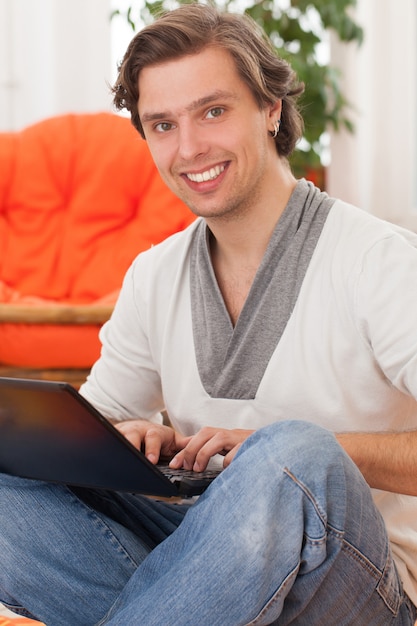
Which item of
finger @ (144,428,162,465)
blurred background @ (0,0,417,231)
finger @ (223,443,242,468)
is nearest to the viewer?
finger @ (223,443,242,468)

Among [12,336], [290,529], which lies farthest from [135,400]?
[12,336]

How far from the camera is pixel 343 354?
119 cm

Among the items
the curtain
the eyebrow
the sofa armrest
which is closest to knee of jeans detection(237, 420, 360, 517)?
the eyebrow

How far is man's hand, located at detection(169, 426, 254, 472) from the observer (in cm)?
110

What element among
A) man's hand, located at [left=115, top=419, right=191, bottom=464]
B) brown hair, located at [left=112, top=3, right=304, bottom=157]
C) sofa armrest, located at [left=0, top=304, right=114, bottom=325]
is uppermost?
brown hair, located at [left=112, top=3, right=304, bottom=157]

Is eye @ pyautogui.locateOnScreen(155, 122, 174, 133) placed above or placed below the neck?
above

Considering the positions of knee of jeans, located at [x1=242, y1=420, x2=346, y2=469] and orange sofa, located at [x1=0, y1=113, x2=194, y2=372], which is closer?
knee of jeans, located at [x1=242, y1=420, x2=346, y2=469]

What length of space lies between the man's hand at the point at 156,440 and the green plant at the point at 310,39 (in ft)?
6.35

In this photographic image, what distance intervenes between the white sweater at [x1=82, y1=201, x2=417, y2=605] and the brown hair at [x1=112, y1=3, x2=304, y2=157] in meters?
0.23

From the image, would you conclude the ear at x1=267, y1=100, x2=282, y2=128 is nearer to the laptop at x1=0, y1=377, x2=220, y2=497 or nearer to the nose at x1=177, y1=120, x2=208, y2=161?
the nose at x1=177, y1=120, x2=208, y2=161

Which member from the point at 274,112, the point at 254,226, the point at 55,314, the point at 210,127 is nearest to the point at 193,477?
the point at 254,226

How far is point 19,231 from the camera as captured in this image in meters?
2.77

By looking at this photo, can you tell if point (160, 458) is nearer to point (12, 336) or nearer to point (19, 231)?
point (12, 336)

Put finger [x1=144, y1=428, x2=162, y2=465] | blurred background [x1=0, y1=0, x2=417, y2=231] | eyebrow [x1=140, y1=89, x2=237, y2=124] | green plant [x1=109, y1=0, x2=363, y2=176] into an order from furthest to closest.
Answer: blurred background [x1=0, y1=0, x2=417, y2=231]
green plant [x1=109, y1=0, x2=363, y2=176]
eyebrow [x1=140, y1=89, x2=237, y2=124]
finger [x1=144, y1=428, x2=162, y2=465]
